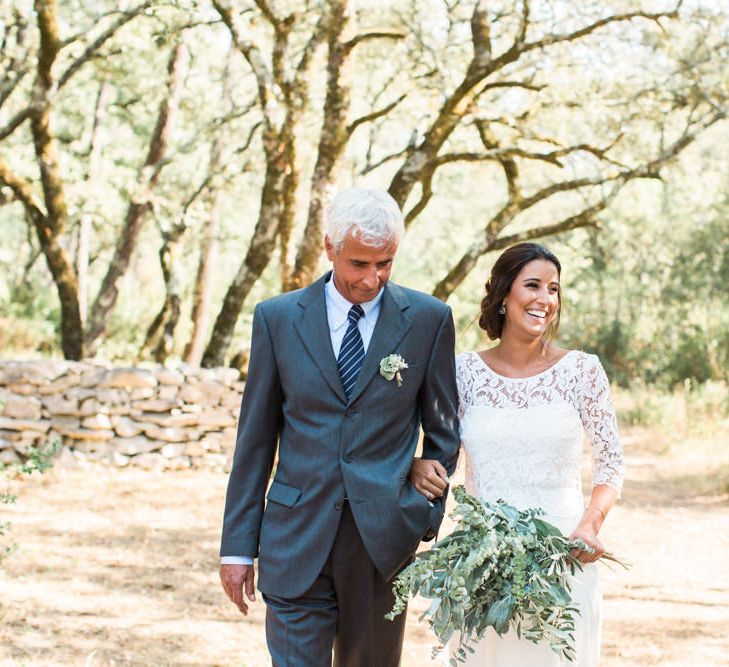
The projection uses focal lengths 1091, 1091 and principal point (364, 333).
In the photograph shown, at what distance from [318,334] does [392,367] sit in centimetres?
26

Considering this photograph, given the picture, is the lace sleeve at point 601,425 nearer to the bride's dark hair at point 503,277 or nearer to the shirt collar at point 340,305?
the bride's dark hair at point 503,277

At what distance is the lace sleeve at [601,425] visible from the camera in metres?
3.44

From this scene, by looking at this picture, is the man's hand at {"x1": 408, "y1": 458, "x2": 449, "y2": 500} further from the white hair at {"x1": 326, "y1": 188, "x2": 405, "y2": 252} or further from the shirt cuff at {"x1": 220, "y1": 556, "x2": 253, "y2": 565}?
the white hair at {"x1": 326, "y1": 188, "x2": 405, "y2": 252}

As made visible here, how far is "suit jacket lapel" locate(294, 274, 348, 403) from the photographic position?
3.29m

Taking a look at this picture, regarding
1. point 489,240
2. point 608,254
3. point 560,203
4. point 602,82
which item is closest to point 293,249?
point 489,240

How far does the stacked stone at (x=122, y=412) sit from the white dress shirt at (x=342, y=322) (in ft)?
27.0

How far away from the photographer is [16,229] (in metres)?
34.7

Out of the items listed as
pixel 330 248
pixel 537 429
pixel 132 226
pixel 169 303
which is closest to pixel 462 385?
pixel 537 429

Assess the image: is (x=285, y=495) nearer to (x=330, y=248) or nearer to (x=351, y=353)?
(x=351, y=353)

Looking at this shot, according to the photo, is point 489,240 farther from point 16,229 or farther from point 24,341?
point 16,229

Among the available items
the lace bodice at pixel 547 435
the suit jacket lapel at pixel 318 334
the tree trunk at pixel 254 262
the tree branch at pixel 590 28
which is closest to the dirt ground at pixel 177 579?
the tree trunk at pixel 254 262

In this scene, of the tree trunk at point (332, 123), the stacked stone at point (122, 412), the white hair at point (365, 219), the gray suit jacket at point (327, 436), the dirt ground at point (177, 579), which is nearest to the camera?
the white hair at point (365, 219)

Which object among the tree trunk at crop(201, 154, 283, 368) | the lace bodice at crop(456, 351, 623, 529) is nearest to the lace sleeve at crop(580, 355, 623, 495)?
the lace bodice at crop(456, 351, 623, 529)

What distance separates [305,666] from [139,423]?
342 inches
